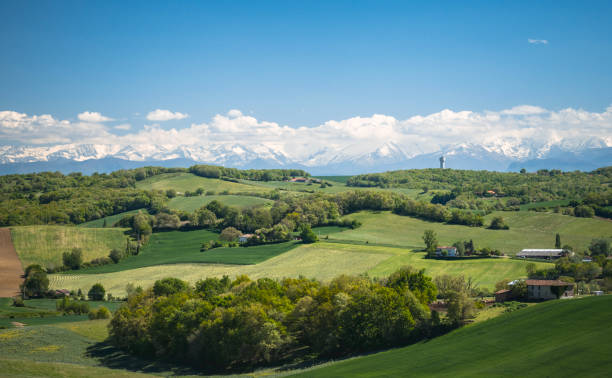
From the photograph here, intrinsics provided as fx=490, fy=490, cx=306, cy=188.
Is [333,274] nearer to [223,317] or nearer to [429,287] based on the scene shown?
[429,287]

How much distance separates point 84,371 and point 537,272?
202 feet

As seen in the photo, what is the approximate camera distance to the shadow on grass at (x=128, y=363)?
52188 mm

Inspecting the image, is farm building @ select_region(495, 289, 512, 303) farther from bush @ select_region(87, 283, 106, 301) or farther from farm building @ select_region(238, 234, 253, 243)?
farm building @ select_region(238, 234, 253, 243)

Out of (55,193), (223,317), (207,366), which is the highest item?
(55,193)

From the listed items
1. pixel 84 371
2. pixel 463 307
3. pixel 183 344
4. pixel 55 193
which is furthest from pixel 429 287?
pixel 55 193

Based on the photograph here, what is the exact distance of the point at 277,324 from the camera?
2148 inches

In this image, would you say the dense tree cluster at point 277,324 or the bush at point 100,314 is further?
the bush at point 100,314

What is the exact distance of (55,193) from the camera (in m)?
175

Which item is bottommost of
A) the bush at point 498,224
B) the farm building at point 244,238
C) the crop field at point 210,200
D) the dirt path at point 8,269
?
the dirt path at point 8,269

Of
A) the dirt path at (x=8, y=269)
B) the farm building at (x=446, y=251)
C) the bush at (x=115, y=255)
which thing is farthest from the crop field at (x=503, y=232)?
the dirt path at (x=8, y=269)

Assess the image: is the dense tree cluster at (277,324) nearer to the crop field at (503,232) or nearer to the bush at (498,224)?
the crop field at (503,232)

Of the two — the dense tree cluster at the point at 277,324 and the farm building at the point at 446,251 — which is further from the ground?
the farm building at the point at 446,251

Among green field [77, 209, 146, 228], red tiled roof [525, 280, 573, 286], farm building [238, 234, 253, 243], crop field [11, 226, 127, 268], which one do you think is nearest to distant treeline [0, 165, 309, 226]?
green field [77, 209, 146, 228]

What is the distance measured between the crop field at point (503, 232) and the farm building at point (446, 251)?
8382mm
